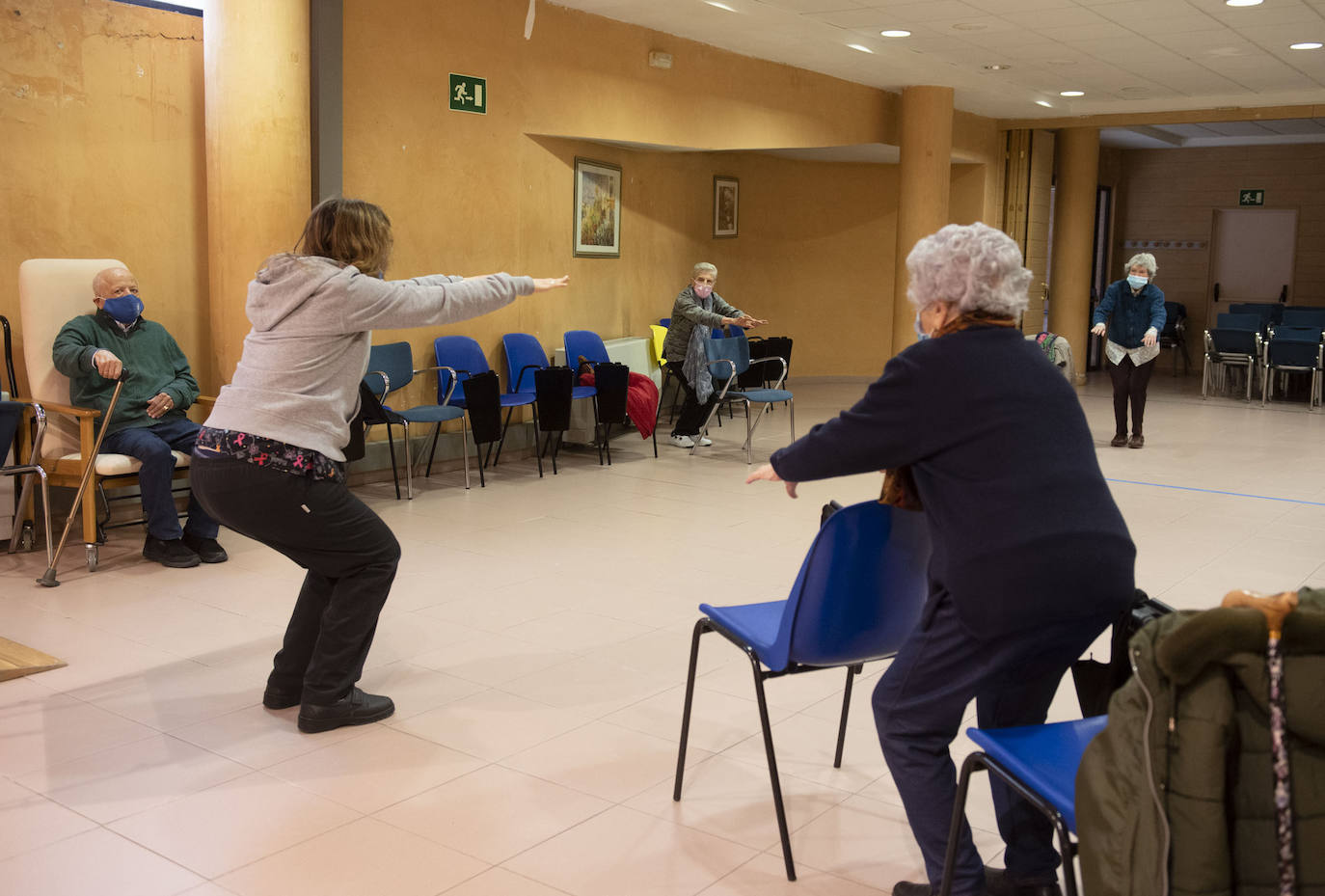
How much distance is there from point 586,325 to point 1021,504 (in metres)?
7.68

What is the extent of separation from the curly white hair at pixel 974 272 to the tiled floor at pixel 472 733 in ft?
4.39

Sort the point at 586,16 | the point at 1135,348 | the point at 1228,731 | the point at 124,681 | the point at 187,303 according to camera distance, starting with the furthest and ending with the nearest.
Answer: the point at 1135,348 < the point at 586,16 < the point at 187,303 < the point at 124,681 < the point at 1228,731

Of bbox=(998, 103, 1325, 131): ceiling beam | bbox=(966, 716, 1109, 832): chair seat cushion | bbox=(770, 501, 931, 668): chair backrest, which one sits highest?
bbox=(998, 103, 1325, 131): ceiling beam

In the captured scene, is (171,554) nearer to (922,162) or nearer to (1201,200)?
(922,162)

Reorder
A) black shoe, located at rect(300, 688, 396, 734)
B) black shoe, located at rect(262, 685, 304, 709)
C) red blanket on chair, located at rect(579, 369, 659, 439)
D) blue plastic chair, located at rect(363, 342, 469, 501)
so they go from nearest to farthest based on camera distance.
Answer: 1. black shoe, located at rect(300, 688, 396, 734)
2. black shoe, located at rect(262, 685, 304, 709)
3. blue plastic chair, located at rect(363, 342, 469, 501)
4. red blanket on chair, located at rect(579, 369, 659, 439)

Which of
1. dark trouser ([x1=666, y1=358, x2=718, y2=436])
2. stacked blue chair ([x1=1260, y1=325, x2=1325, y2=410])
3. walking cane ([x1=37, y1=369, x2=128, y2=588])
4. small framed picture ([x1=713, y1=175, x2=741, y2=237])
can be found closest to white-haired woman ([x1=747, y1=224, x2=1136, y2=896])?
walking cane ([x1=37, y1=369, x2=128, y2=588])

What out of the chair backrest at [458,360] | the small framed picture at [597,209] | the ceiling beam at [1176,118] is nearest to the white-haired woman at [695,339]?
the small framed picture at [597,209]

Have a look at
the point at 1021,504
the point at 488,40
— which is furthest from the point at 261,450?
the point at 488,40

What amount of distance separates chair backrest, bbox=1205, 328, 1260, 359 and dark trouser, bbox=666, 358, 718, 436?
7.32 meters

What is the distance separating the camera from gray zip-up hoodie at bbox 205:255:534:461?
10.4 feet

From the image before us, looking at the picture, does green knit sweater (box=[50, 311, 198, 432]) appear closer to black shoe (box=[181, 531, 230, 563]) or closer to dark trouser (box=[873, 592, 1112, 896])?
black shoe (box=[181, 531, 230, 563])

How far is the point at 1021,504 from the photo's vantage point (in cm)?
206

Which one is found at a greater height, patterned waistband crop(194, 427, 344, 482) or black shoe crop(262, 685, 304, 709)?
patterned waistband crop(194, 427, 344, 482)

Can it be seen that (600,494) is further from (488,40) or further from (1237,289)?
(1237,289)
